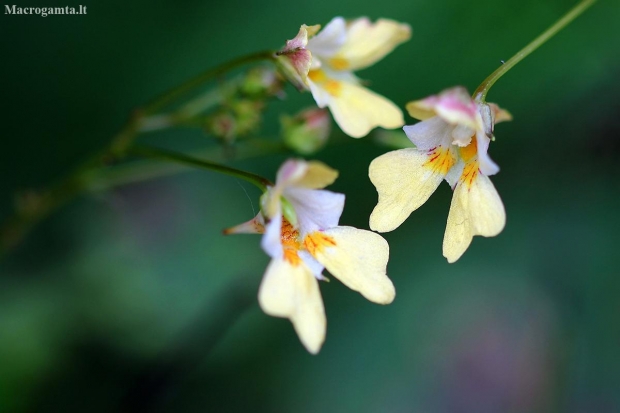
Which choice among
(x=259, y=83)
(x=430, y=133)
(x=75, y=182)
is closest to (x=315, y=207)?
(x=430, y=133)

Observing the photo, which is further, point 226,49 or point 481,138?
point 226,49

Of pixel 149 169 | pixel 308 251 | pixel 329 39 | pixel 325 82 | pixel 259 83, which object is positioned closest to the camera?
pixel 308 251

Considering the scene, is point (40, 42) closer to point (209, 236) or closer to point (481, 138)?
point (209, 236)

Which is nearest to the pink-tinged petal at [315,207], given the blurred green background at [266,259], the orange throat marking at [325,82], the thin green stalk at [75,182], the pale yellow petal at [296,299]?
the pale yellow petal at [296,299]

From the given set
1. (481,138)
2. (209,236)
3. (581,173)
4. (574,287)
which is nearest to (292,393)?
(209,236)

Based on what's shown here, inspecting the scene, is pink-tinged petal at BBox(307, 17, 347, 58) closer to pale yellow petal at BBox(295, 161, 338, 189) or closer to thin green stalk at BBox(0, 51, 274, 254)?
thin green stalk at BBox(0, 51, 274, 254)

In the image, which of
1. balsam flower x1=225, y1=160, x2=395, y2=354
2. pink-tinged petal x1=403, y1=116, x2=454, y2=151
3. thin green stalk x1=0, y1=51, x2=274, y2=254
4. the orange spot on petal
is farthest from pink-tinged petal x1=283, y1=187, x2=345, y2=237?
thin green stalk x1=0, y1=51, x2=274, y2=254

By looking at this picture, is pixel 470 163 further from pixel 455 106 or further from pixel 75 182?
pixel 75 182
